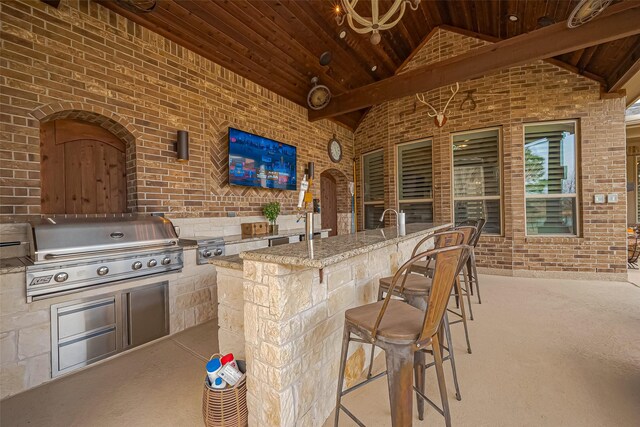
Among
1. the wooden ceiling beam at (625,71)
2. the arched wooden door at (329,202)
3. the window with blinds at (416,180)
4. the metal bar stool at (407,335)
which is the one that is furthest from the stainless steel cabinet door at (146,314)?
the wooden ceiling beam at (625,71)

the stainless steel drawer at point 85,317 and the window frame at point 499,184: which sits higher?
the window frame at point 499,184

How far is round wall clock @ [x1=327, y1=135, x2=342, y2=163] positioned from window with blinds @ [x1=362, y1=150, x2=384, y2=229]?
2.41ft

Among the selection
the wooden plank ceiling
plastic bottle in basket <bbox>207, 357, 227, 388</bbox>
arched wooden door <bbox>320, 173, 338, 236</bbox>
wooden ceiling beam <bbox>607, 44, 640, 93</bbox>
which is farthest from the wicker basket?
wooden ceiling beam <bbox>607, 44, 640, 93</bbox>

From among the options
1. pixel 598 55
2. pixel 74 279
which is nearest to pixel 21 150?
pixel 74 279

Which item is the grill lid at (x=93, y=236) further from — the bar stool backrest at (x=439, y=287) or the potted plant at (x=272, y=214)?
the bar stool backrest at (x=439, y=287)

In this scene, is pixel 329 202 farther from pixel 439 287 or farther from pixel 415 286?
pixel 439 287

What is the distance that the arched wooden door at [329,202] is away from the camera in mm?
5906

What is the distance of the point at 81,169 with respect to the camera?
254 cm

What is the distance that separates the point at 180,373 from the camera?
6.35ft

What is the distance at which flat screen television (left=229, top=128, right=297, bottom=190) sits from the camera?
3680 mm

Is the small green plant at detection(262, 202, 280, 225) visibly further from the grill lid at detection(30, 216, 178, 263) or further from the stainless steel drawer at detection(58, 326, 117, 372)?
the stainless steel drawer at detection(58, 326, 117, 372)

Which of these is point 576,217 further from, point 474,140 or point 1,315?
point 1,315

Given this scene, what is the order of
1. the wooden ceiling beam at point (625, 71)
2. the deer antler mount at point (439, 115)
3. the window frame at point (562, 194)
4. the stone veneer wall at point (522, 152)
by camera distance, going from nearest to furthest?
1. the wooden ceiling beam at point (625, 71)
2. the stone veneer wall at point (522, 152)
3. the window frame at point (562, 194)
4. the deer antler mount at point (439, 115)

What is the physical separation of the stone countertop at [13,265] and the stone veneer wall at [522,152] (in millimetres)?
5303
